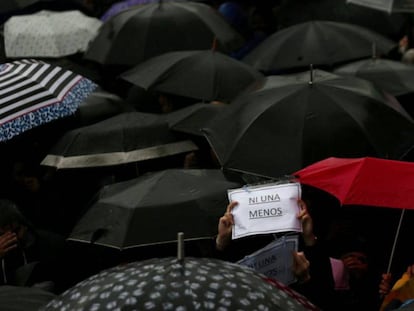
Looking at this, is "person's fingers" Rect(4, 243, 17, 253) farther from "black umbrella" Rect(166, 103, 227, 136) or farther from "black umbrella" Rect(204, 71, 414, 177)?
"black umbrella" Rect(166, 103, 227, 136)

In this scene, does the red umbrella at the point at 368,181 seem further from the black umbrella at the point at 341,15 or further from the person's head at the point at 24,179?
the black umbrella at the point at 341,15

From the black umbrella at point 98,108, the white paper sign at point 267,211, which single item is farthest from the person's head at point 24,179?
the white paper sign at point 267,211

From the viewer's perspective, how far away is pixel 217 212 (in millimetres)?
6141

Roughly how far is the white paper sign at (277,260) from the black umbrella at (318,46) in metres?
4.97

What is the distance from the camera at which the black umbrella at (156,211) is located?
19.8 feet

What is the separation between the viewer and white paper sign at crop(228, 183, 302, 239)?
493cm

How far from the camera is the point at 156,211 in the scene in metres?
6.09

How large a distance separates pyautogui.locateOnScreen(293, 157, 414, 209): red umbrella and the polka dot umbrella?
6.60 feet

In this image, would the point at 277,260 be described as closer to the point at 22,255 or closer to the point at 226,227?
the point at 226,227

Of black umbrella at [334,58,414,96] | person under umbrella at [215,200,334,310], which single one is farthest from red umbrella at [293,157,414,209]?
black umbrella at [334,58,414,96]

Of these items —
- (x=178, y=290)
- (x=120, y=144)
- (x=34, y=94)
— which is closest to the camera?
(x=178, y=290)

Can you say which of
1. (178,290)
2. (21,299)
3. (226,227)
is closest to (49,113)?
(226,227)

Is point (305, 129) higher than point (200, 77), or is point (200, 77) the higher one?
point (305, 129)

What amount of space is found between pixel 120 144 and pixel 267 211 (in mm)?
2886
